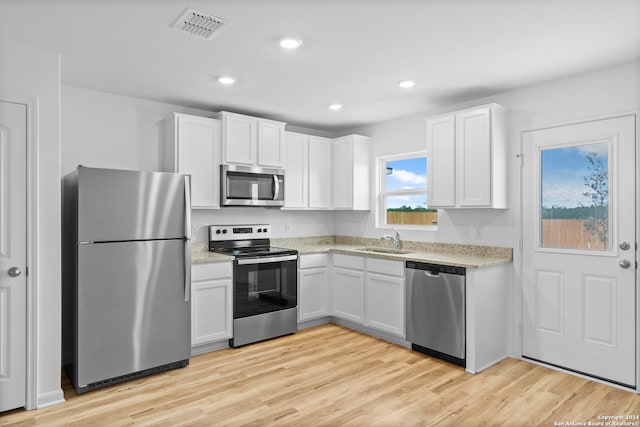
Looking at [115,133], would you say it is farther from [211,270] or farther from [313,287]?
[313,287]

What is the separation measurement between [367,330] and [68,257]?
2.94 m

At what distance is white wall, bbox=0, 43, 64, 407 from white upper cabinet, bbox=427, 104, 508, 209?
3.17 metres

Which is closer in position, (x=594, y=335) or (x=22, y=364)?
(x=22, y=364)

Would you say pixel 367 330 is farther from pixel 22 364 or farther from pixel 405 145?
pixel 22 364

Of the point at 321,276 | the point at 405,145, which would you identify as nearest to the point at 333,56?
the point at 405,145

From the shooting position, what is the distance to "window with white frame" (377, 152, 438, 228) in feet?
14.8

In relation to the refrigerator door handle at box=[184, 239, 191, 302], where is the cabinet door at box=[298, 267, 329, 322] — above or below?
below

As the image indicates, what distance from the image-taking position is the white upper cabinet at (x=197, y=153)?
12.4 ft

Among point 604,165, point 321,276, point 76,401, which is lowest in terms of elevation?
point 76,401

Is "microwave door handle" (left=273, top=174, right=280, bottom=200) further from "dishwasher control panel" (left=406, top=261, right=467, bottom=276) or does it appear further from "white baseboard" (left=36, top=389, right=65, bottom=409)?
"white baseboard" (left=36, top=389, right=65, bottom=409)

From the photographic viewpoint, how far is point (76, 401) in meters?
2.75

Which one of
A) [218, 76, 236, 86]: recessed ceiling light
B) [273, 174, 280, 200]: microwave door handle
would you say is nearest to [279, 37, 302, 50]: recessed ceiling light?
[218, 76, 236, 86]: recessed ceiling light

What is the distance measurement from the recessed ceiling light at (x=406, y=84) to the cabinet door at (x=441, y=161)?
0.54 metres

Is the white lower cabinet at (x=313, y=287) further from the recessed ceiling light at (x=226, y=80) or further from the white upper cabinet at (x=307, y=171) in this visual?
the recessed ceiling light at (x=226, y=80)
